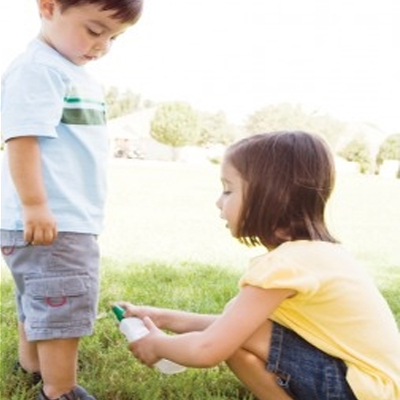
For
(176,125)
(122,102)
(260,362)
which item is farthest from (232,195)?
(122,102)

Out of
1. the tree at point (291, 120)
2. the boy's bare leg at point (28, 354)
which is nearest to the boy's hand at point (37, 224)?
the boy's bare leg at point (28, 354)

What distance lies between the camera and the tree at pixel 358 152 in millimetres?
20375

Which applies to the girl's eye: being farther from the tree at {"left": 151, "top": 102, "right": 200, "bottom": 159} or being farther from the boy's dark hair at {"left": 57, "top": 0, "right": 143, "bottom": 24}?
the tree at {"left": 151, "top": 102, "right": 200, "bottom": 159}

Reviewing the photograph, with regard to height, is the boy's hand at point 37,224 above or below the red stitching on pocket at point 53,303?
above

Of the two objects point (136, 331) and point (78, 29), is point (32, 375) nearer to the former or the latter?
point (136, 331)

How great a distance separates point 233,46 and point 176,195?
50.9 ft

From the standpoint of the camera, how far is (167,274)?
9.55ft

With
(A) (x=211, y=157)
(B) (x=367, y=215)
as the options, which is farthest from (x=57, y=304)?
(A) (x=211, y=157)

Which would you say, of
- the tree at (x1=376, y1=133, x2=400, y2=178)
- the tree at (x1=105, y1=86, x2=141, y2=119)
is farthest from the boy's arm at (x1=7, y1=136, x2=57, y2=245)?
the tree at (x1=105, y1=86, x2=141, y2=119)

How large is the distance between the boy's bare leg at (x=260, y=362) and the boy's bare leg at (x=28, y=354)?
1.77 feet

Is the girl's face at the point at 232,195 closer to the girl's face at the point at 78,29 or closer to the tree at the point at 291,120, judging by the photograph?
the girl's face at the point at 78,29

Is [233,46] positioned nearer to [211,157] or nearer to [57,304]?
[211,157]

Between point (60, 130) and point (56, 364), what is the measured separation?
20.3 inches

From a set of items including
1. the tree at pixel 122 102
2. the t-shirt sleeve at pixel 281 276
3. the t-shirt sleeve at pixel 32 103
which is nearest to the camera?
the t-shirt sleeve at pixel 281 276
